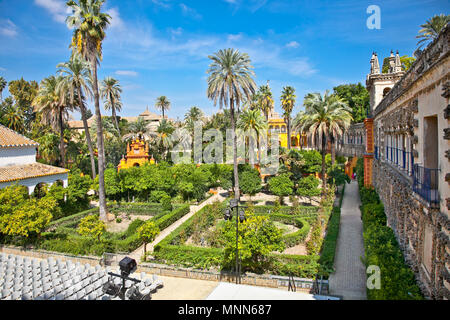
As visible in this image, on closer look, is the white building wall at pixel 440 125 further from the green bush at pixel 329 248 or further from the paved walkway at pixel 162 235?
the paved walkway at pixel 162 235

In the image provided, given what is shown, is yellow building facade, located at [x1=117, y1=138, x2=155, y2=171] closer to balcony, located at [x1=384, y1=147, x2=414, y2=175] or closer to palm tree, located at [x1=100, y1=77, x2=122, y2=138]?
palm tree, located at [x1=100, y1=77, x2=122, y2=138]

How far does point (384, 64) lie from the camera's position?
1898 inches

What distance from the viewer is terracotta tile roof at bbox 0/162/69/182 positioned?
72.7ft

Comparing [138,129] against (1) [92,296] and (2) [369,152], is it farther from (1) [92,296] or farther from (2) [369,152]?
(1) [92,296]

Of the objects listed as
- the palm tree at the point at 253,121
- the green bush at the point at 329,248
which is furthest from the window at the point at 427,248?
the palm tree at the point at 253,121

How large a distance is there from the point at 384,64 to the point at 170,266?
47.6 metres

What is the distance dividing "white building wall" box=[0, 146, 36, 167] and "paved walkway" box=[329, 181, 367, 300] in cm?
2482

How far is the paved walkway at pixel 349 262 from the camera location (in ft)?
40.4

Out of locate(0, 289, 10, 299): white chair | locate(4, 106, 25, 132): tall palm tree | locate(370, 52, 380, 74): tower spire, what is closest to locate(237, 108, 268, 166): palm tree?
locate(370, 52, 380, 74): tower spire

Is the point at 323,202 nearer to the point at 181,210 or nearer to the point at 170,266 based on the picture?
the point at 181,210

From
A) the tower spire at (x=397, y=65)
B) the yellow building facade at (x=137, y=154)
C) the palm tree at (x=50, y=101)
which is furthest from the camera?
the yellow building facade at (x=137, y=154)

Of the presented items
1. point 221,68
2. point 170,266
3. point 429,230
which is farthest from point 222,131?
point 429,230

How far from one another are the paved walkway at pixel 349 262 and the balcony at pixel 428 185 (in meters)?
5.55
